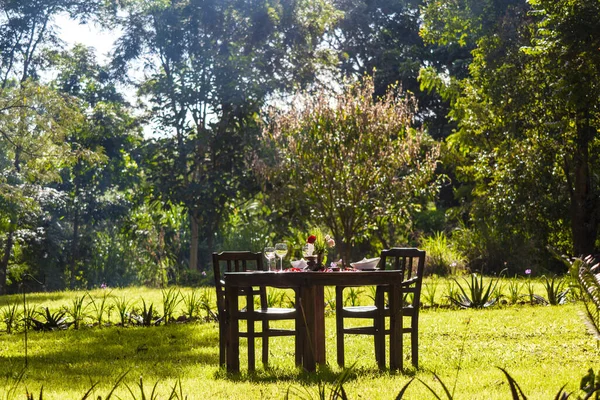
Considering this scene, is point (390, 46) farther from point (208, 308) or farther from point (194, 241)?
point (208, 308)

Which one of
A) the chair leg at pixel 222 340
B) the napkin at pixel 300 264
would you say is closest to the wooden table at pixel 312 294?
the chair leg at pixel 222 340

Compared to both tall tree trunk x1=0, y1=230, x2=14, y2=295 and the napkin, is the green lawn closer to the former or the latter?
the napkin

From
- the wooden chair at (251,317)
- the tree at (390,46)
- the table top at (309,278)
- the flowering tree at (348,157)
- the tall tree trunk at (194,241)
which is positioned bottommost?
the wooden chair at (251,317)

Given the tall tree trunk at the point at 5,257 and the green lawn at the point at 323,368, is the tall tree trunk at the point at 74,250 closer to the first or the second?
the tall tree trunk at the point at 5,257

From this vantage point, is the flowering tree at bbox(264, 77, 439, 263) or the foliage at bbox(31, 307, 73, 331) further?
the flowering tree at bbox(264, 77, 439, 263)

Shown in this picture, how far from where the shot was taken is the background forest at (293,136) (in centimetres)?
1764

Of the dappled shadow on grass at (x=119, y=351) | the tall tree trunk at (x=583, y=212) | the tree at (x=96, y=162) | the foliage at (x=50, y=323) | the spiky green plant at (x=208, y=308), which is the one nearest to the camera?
the dappled shadow on grass at (x=119, y=351)

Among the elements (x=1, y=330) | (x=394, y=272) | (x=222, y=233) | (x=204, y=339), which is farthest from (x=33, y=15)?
(x=394, y=272)

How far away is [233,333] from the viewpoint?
6684 mm

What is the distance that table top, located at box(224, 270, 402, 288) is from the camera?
651 centimetres

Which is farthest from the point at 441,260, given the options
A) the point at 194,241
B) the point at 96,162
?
the point at 96,162

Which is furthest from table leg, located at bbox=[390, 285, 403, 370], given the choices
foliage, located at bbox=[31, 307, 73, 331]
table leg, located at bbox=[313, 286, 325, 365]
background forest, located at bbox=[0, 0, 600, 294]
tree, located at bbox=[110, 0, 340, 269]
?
tree, located at bbox=[110, 0, 340, 269]

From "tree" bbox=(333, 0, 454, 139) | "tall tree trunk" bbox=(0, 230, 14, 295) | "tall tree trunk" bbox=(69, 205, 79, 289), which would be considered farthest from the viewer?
"tree" bbox=(333, 0, 454, 139)

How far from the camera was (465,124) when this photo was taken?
21344mm
